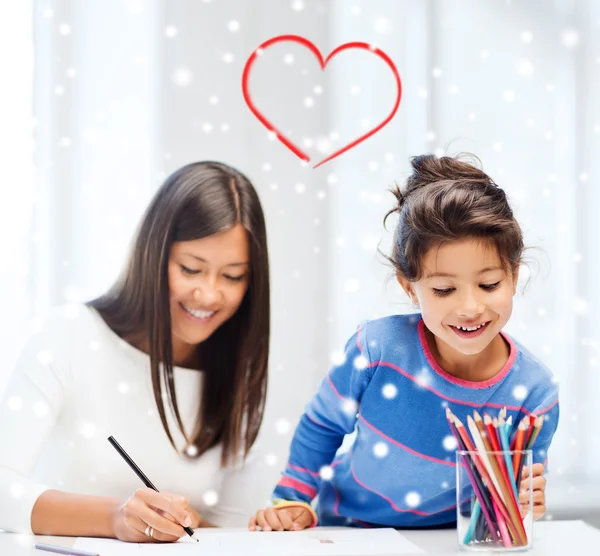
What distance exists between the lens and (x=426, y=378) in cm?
100

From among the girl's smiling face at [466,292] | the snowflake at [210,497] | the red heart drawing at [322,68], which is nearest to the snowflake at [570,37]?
the red heart drawing at [322,68]

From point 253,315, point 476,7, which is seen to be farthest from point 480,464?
point 476,7

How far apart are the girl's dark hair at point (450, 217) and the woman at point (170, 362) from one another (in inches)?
9.7

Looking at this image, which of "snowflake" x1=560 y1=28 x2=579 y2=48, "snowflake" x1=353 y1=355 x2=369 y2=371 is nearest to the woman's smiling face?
"snowflake" x1=353 y1=355 x2=369 y2=371

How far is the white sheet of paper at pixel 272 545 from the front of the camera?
2.72ft

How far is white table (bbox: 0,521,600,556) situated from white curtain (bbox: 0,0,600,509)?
33 cm

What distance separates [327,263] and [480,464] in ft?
1.64

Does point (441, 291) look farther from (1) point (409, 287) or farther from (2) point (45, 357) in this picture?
(2) point (45, 357)

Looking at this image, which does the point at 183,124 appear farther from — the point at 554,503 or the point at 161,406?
the point at 554,503

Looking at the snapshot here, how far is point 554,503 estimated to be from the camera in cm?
128

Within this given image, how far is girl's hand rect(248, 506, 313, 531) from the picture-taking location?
0.99 meters

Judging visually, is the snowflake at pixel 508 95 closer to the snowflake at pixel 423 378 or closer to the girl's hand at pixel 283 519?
the snowflake at pixel 423 378

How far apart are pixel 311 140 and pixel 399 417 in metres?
0.46

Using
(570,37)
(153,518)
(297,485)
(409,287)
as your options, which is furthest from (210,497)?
(570,37)
